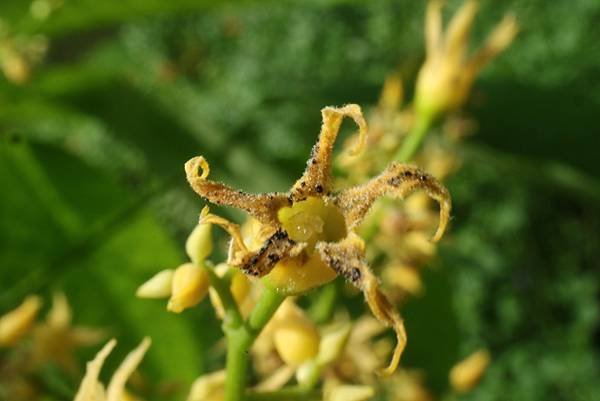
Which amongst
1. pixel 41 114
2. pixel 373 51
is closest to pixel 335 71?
pixel 373 51

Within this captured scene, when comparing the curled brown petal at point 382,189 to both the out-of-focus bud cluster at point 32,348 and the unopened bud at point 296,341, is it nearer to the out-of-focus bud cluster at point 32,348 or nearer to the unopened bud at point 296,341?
the unopened bud at point 296,341

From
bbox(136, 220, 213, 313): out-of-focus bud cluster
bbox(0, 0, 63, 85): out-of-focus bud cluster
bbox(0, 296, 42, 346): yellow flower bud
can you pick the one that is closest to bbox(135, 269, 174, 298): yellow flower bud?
bbox(136, 220, 213, 313): out-of-focus bud cluster

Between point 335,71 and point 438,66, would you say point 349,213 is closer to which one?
point 438,66

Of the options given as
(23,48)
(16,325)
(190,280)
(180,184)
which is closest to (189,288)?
(190,280)

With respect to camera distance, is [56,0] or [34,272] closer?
[34,272]

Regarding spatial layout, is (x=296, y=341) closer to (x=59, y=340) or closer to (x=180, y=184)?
(x=59, y=340)
